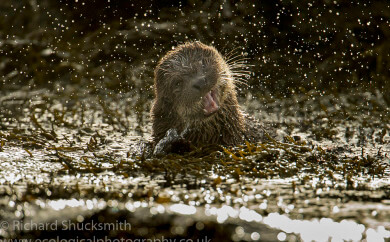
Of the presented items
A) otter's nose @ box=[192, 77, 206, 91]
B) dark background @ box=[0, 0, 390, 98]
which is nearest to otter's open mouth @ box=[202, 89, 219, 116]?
otter's nose @ box=[192, 77, 206, 91]

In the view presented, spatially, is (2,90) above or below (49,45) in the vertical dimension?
below

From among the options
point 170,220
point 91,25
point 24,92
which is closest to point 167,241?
point 170,220

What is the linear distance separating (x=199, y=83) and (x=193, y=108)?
0.29 metres

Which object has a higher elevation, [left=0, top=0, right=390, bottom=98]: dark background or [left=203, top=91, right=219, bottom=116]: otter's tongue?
[left=0, top=0, right=390, bottom=98]: dark background

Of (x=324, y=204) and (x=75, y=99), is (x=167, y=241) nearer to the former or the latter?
(x=324, y=204)

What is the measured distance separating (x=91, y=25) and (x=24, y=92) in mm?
1553

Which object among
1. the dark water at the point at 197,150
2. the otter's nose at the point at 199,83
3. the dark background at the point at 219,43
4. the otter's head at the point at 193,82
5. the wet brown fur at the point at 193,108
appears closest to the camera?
the dark water at the point at 197,150

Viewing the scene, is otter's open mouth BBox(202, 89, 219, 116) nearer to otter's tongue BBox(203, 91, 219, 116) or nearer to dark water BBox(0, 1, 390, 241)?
otter's tongue BBox(203, 91, 219, 116)

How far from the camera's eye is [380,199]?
2727 mm

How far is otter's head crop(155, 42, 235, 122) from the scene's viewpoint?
365 centimetres

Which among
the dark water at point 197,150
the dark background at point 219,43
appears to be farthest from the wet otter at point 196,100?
the dark background at point 219,43

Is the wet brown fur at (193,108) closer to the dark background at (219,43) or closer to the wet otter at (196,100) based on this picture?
the wet otter at (196,100)

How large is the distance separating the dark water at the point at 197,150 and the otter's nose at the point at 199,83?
464mm

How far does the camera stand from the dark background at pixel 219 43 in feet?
21.8
